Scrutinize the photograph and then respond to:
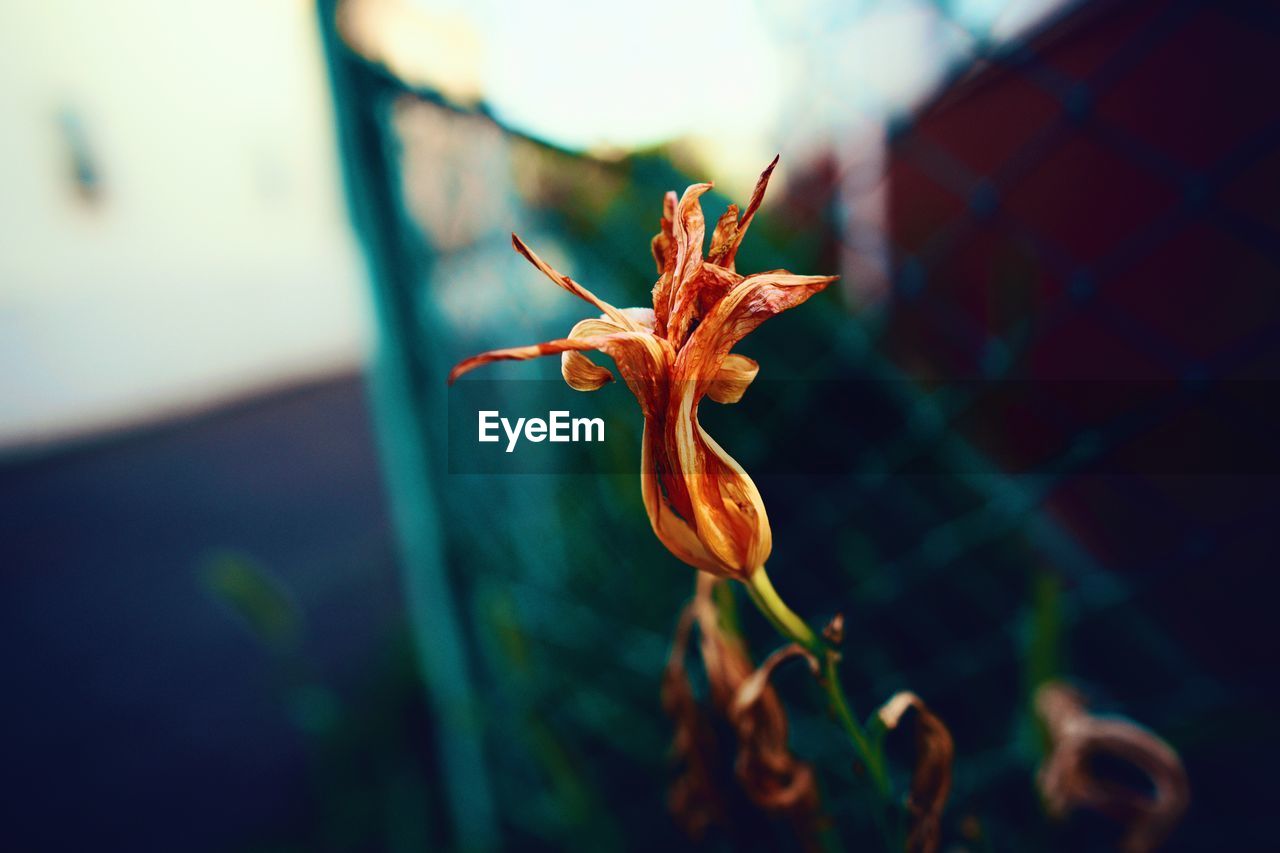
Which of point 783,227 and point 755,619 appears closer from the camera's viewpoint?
point 755,619

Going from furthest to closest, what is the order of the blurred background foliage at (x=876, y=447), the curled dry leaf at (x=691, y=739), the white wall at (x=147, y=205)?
the white wall at (x=147, y=205)
the blurred background foliage at (x=876, y=447)
the curled dry leaf at (x=691, y=739)

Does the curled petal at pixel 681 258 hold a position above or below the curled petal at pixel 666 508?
above

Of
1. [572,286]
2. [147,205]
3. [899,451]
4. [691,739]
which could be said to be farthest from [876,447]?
[147,205]

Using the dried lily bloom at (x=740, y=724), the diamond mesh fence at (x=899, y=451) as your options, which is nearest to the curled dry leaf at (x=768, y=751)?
the dried lily bloom at (x=740, y=724)

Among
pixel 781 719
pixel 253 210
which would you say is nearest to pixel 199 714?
pixel 781 719

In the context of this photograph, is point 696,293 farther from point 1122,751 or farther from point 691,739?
point 1122,751

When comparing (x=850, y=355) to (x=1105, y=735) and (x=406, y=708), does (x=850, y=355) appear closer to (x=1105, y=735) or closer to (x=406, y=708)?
(x=1105, y=735)

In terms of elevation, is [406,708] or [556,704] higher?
[556,704]

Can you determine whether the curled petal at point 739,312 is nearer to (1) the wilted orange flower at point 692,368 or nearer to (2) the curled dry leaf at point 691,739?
(1) the wilted orange flower at point 692,368
